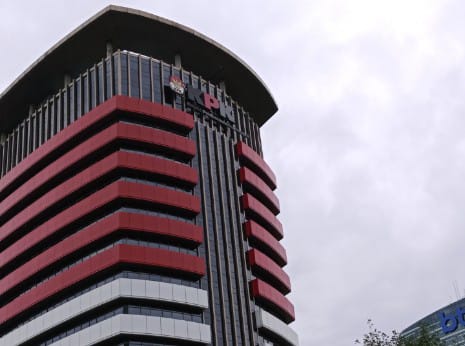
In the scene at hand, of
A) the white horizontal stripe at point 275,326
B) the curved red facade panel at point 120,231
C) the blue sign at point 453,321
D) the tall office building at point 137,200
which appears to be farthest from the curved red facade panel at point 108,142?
the blue sign at point 453,321

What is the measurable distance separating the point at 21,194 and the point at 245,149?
35222 millimetres

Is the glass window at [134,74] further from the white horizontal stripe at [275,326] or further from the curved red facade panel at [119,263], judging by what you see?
the white horizontal stripe at [275,326]

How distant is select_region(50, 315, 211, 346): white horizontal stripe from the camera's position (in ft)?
285

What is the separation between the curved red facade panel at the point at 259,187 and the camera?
111 m

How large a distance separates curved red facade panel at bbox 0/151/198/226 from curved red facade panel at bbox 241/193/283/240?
10953 mm

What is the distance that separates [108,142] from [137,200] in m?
9.78

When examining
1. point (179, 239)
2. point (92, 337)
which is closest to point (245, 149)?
point (179, 239)

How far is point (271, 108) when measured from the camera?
131875mm

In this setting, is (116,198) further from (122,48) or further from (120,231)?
(122,48)

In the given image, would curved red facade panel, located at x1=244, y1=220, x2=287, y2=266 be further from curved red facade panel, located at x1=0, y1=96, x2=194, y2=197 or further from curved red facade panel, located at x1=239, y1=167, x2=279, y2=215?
curved red facade panel, located at x1=0, y1=96, x2=194, y2=197

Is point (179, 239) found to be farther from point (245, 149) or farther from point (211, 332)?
point (245, 149)

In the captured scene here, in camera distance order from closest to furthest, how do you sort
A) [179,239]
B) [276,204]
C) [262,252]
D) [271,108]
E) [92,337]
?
[92,337], [179,239], [262,252], [276,204], [271,108]

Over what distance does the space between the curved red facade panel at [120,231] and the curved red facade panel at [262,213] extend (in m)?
13.5

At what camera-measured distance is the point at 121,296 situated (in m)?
88.1
